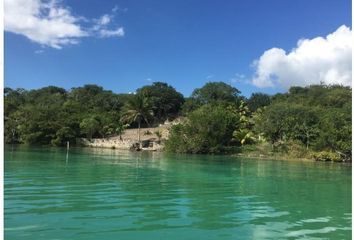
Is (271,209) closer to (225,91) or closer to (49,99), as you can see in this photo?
(225,91)

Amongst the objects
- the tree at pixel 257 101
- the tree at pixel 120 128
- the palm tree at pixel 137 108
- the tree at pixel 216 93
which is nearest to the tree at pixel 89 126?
the tree at pixel 120 128

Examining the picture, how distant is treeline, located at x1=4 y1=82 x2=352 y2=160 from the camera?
39.8 m

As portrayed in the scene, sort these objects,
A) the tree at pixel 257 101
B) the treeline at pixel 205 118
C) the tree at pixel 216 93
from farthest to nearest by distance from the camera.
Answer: the tree at pixel 216 93 < the tree at pixel 257 101 < the treeline at pixel 205 118

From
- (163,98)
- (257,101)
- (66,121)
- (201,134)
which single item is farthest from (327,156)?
(163,98)

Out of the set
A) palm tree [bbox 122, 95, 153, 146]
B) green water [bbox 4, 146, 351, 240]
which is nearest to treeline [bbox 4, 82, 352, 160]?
palm tree [bbox 122, 95, 153, 146]

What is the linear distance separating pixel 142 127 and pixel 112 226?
59550 millimetres

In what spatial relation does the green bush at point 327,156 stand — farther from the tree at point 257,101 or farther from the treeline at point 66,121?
the tree at point 257,101

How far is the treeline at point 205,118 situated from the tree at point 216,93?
16cm

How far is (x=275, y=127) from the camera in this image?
41062 mm

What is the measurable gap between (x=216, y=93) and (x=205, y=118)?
89.2 feet

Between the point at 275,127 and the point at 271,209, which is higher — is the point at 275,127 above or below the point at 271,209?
above

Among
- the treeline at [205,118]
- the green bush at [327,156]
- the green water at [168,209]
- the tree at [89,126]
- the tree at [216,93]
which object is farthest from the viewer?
the tree at [216,93]

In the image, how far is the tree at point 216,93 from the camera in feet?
230

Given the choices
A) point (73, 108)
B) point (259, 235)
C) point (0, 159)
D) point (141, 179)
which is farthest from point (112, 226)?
point (73, 108)
